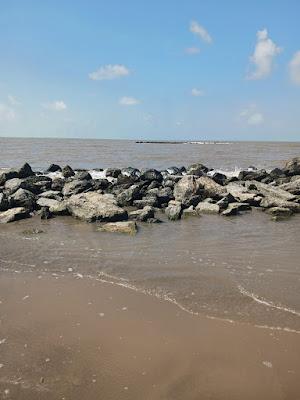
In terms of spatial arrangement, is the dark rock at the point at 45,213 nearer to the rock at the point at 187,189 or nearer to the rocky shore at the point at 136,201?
the rocky shore at the point at 136,201

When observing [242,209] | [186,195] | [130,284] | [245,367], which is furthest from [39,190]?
[245,367]

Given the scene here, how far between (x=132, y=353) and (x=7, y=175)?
18.5 metres

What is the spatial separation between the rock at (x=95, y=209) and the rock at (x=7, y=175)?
8528 mm

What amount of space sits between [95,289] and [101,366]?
2364mm

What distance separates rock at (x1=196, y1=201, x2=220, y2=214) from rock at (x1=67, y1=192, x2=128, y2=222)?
2799mm

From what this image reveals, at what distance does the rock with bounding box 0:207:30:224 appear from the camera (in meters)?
12.7

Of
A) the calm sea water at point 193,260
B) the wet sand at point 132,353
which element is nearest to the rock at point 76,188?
the calm sea water at point 193,260

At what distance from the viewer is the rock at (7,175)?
819 inches

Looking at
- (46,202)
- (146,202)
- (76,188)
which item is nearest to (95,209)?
(146,202)

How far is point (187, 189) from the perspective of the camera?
16062 mm

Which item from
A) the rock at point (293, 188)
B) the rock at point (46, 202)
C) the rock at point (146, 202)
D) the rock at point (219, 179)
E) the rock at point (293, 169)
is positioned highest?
the rock at point (293, 169)

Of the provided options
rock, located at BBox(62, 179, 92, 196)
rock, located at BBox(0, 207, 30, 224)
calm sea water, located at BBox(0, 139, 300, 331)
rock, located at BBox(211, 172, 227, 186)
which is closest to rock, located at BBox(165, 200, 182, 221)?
calm sea water, located at BBox(0, 139, 300, 331)

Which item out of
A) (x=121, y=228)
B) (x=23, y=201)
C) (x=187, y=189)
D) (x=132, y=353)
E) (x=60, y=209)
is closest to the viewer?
(x=132, y=353)

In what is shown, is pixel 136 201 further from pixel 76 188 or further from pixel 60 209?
pixel 76 188
